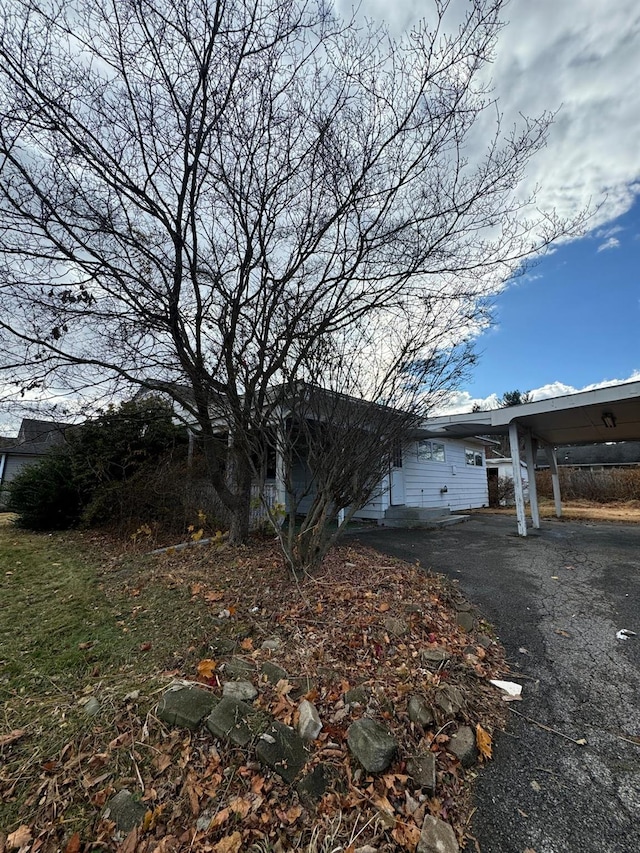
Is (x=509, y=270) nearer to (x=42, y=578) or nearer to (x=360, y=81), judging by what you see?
(x=360, y=81)

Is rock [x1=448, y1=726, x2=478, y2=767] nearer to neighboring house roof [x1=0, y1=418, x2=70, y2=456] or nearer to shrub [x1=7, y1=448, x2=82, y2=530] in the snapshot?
neighboring house roof [x1=0, y1=418, x2=70, y2=456]

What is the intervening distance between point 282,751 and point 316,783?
9.1 inches

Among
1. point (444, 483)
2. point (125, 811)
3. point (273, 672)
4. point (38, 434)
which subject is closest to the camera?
point (125, 811)

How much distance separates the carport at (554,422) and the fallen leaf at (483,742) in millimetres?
6297

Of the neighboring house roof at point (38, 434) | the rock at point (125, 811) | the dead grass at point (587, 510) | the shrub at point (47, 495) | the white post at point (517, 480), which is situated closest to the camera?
the rock at point (125, 811)

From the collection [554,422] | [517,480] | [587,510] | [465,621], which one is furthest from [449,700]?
[587,510]

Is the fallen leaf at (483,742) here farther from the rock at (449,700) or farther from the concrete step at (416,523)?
the concrete step at (416,523)

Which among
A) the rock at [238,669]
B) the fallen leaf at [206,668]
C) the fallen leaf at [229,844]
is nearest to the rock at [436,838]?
the fallen leaf at [229,844]

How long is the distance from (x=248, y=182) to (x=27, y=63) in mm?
2378

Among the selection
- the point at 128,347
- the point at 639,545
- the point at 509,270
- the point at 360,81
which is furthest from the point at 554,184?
the point at 639,545

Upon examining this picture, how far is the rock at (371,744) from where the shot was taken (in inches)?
77.1

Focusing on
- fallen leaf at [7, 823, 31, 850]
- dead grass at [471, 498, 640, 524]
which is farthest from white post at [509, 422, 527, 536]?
fallen leaf at [7, 823, 31, 850]

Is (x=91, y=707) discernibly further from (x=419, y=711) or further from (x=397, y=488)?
(x=397, y=488)

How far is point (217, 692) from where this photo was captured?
2.46 metres
